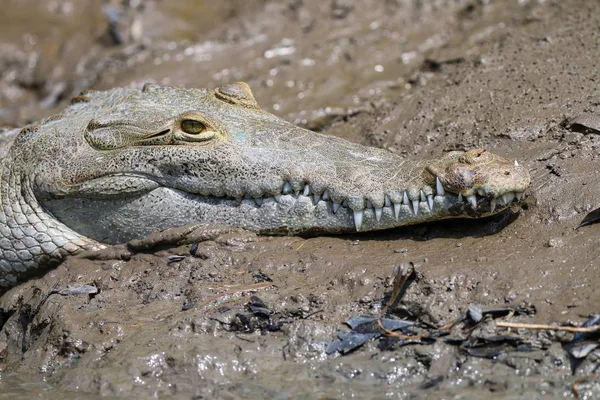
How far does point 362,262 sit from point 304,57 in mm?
4071

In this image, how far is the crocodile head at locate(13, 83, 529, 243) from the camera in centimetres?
472

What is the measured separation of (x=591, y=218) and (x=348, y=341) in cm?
159

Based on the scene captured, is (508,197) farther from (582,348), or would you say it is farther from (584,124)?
(584,124)

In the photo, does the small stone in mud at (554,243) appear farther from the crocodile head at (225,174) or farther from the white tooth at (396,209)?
the white tooth at (396,209)

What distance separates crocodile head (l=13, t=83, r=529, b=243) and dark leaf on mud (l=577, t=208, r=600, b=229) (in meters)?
0.52

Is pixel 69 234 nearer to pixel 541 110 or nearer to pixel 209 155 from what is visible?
pixel 209 155

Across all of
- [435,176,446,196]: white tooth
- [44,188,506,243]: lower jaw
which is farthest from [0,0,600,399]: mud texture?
[435,176,446,196]: white tooth

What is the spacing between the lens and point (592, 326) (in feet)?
13.1

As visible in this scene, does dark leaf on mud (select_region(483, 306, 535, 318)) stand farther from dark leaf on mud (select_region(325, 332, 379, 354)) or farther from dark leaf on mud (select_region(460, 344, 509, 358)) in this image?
dark leaf on mud (select_region(325, 332, 379, 354))

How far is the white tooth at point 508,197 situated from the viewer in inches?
179

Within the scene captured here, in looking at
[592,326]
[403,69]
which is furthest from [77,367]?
[403,69]

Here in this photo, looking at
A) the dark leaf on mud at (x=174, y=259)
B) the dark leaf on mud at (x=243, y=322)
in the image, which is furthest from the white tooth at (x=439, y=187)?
the dark leaf on mud at (x=174, y=259)

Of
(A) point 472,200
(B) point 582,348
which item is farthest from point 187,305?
(B) point 582,348

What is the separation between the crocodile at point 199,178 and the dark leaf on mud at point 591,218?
1.62 feet
